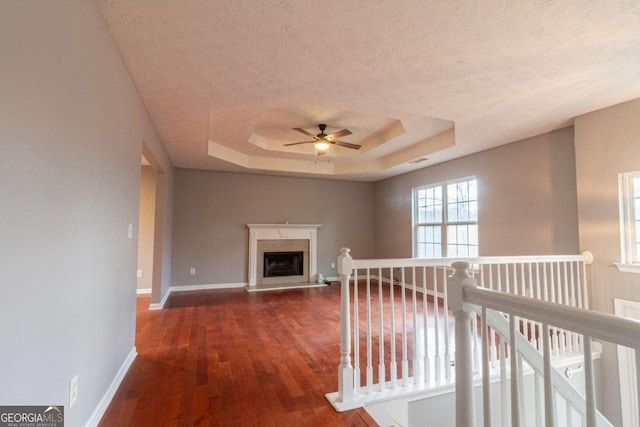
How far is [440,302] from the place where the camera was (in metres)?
4.69

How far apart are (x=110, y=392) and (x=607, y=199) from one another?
451 cm

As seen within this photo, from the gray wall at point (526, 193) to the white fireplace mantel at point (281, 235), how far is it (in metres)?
2.82

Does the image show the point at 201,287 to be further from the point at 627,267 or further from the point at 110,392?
the point at 627,267

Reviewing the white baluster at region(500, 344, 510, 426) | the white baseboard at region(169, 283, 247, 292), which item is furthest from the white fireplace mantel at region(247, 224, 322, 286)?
the white baluster at region(500, 344, 510, 426)

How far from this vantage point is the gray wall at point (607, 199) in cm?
274

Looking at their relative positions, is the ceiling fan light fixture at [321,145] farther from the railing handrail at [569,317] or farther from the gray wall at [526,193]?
the railing handrail at [569,317]

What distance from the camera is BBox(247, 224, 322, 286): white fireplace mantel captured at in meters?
5.91

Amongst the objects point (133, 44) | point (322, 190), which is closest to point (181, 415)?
point (133, 44)

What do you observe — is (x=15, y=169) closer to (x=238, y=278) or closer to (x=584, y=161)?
(x=584, y=161)

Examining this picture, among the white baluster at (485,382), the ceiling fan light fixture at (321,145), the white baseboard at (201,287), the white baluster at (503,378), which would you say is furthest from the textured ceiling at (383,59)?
the white baseboard at (201,287)

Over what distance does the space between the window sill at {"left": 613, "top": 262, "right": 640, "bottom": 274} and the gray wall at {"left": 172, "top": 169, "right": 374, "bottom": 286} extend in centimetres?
462

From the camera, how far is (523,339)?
1.31 meters

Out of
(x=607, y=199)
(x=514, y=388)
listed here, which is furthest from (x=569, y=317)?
(x=607, y=199)

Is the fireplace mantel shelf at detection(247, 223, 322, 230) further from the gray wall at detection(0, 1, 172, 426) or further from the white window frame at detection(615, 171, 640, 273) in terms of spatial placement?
the white window frame at detection(615, 171, 640, 273)
